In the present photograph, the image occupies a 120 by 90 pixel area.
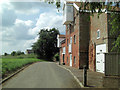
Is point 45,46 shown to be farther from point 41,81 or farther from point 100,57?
point 41,81

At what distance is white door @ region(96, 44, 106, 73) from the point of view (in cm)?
1627

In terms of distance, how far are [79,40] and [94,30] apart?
10.5 ft

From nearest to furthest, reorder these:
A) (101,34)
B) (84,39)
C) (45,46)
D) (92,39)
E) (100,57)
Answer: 1. (101,34)
2. (100,57)
3. (92,39)
4. (84,39)
5. (45,46)

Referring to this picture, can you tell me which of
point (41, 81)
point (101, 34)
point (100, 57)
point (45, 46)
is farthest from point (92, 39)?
point (45, 46)

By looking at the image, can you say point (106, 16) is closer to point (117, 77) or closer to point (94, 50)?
point (94, 50)

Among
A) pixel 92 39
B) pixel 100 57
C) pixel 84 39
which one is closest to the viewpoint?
pixel 100 57

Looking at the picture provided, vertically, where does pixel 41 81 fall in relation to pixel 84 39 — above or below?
below

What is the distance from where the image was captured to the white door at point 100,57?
1627 cm

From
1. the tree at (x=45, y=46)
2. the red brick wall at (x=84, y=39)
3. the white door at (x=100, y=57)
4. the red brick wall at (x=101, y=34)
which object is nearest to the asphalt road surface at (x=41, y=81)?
the white door at (x=100, y=57)

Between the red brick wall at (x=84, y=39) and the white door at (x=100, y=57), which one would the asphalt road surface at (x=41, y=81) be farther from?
the red brick wall at (x=84, y=39)

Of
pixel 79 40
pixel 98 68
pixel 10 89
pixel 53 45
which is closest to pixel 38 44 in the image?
pixel 53 45

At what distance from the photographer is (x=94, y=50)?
61.4 ft

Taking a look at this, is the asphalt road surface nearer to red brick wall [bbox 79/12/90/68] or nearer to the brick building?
the brick building

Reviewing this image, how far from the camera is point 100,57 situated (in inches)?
673
